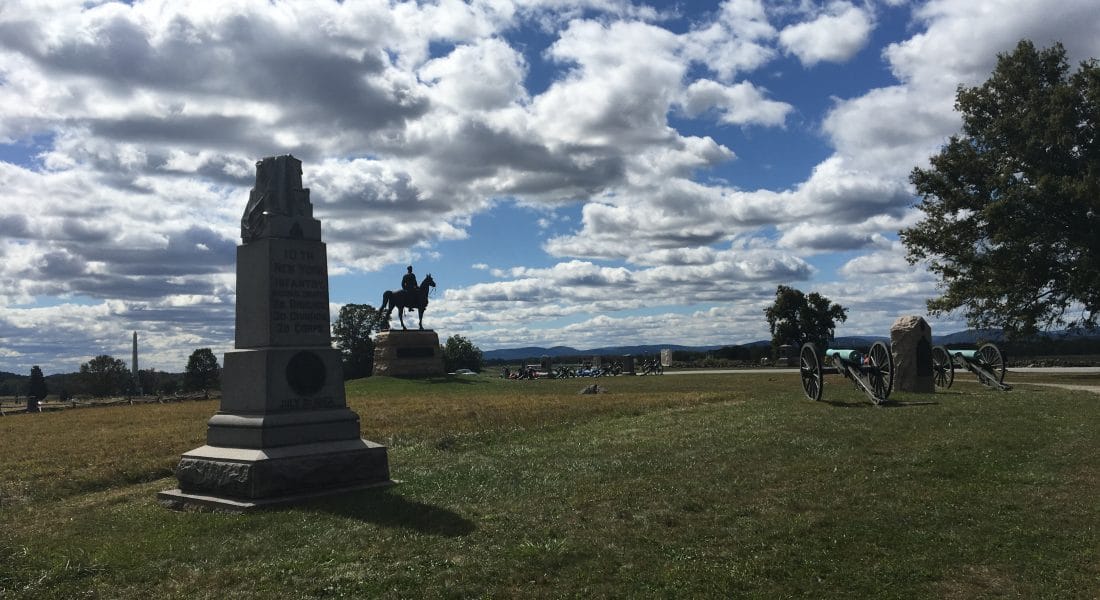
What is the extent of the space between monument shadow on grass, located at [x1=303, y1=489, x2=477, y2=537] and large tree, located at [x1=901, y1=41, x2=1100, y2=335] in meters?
26.5

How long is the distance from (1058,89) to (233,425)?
31068 mm

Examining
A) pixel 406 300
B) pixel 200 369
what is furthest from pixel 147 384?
pixel 406 300

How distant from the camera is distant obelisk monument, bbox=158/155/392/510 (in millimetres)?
8953

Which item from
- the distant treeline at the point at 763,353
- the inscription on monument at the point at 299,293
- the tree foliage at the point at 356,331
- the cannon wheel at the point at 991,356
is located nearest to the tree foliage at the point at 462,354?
the tree foliage at the point at 356,331

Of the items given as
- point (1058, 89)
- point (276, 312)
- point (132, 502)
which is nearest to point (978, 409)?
point (276, 312)

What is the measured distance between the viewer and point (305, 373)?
10.1m

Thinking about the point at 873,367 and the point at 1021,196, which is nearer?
the point at 873,367

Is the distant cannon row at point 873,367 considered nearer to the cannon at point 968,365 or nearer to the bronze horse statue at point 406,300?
the cannon at point 968,365

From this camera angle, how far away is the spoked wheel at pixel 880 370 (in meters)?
16.5

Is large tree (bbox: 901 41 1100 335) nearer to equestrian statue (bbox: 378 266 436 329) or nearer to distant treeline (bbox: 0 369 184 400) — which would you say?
equestrian statue (bbox: 378 266 436 329)

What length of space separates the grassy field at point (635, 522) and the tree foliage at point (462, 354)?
6917cm

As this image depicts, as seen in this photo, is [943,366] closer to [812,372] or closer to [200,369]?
[812,372]

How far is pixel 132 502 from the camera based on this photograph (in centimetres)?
930

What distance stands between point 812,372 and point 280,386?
13.2 metres
